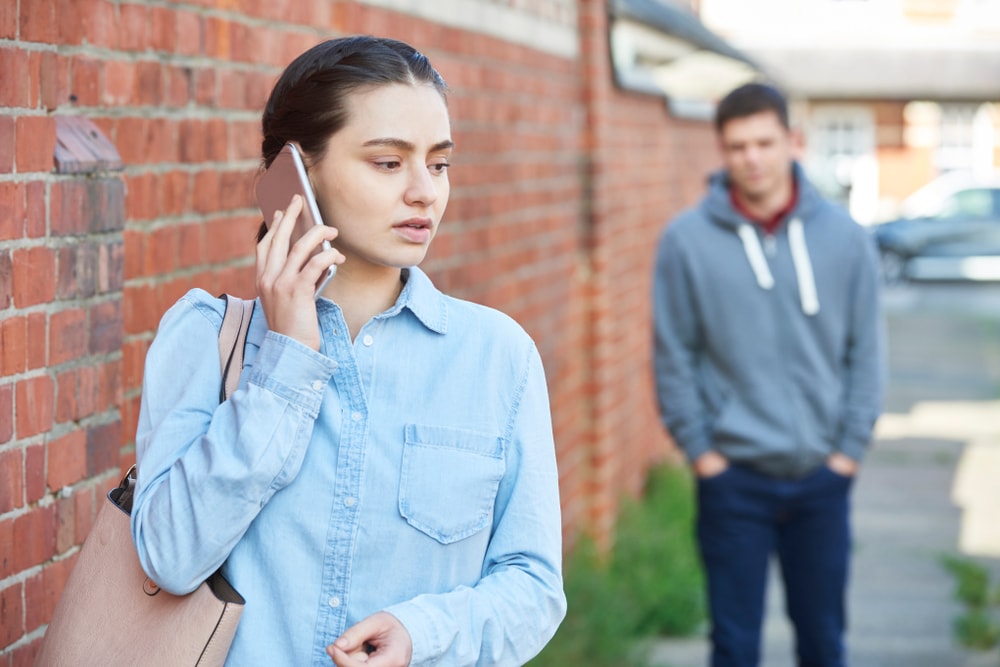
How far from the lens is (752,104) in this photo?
4781 mm

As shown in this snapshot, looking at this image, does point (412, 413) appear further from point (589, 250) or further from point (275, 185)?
point (589, 250)

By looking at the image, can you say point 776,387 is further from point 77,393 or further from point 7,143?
point 7,143

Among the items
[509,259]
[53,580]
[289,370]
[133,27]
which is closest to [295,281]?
[289,370]

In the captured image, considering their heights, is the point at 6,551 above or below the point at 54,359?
below

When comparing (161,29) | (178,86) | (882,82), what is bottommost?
(178,86)

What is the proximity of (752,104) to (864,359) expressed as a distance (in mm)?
935

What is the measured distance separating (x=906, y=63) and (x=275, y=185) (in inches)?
1408

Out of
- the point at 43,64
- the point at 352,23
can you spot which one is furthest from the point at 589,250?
the point at 43,64

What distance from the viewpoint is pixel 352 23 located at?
4.09m

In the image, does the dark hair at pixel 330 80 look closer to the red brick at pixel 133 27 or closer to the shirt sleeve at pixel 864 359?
the red brick at pixel 133 27

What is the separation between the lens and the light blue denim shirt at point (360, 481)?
75.3 inches

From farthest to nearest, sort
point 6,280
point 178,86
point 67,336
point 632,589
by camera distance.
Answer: point 632,589 → point 178,86 → point 67,336 → point 6,280

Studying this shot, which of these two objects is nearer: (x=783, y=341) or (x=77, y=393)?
(x=77, y=393)

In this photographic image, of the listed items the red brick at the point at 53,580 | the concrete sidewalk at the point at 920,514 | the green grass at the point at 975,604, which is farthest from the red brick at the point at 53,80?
the green grass at the point at 975,604
